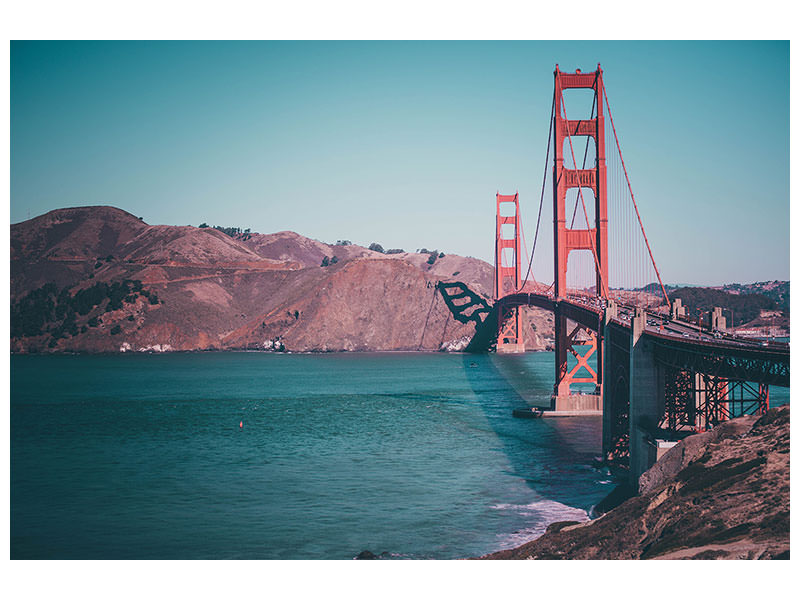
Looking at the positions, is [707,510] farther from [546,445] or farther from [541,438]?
[541,438]

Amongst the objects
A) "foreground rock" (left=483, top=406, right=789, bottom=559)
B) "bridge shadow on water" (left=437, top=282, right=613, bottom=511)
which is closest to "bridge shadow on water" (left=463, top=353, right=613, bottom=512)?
"bridge shadow on water" (left=437, top=282, right=613, bottom=511)

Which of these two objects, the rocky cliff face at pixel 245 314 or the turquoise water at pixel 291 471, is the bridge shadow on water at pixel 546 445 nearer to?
the turquoise water at pixel 291 471

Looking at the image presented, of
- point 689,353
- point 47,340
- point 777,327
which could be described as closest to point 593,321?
point 689,353

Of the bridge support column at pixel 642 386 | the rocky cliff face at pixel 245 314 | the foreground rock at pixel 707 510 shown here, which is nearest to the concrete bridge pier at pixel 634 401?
the bridge support column at pixel 642 386

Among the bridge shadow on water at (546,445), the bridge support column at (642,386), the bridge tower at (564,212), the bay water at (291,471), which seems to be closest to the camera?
the bay water at (291,471)

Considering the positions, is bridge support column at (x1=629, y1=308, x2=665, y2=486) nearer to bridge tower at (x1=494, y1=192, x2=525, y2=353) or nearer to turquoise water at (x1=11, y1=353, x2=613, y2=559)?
turquoise water at (x1=11, y1=353, x2=613, y2=559)

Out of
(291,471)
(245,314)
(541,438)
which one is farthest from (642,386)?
(245,314)

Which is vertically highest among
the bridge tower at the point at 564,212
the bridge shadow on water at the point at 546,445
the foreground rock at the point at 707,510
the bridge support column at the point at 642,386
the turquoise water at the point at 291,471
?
the bridge tower at the point at 564,212
